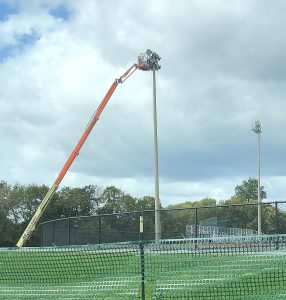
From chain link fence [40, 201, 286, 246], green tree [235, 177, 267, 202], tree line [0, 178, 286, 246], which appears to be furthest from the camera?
green tree [235, 177, 267, 202]

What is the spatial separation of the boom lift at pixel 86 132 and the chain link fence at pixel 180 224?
1521 centimetres

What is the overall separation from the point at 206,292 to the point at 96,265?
9.88 feet

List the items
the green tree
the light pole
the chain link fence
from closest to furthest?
the chain link fence < the light pole < the green tree

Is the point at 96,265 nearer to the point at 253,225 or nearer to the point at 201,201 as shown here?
the point at 253,225

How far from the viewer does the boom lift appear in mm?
46000

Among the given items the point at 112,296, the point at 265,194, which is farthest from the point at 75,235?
the point at 265,194

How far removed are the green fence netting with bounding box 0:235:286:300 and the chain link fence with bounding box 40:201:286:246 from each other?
10.6 metres

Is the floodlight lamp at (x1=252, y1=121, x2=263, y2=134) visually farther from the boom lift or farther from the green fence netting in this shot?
the green fence netting

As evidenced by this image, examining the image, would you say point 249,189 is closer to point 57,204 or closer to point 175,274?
point 57,204

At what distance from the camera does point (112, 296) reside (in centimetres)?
1024

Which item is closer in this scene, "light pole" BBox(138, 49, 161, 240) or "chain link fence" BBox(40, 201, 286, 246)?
"chain link fence" BBox(40, 201, 286, 246)

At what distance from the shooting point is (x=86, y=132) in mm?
46906

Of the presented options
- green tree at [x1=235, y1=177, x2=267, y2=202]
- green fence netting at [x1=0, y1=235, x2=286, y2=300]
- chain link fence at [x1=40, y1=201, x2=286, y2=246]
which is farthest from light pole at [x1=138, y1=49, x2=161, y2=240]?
green tree at [x1=235, y1=177, x2=267, y2=202]

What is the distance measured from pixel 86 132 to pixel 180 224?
2257 cm
